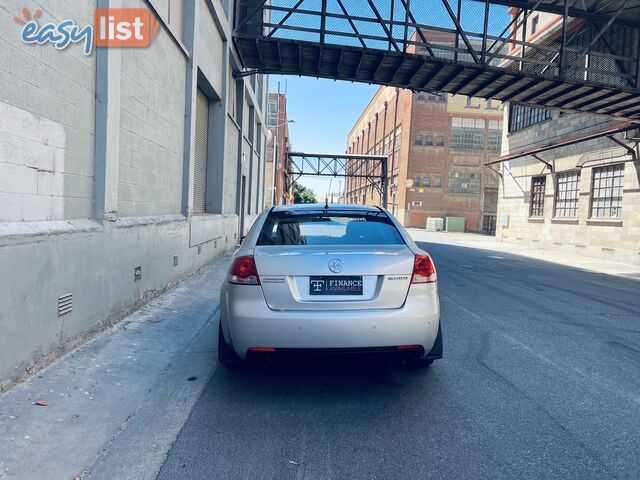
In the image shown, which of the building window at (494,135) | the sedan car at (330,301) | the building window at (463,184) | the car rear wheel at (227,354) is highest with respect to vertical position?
the building window at (494,135)

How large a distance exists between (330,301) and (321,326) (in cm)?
20

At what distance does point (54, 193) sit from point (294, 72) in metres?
12.2

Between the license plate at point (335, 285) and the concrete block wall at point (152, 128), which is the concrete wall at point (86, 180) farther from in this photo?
the license plate at point (335, 285)

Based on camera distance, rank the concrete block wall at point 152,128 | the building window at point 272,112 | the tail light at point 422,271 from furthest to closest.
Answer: the building window at point 272,112 < the concrete block wall at point 152,128 < the tail light at point 422,271

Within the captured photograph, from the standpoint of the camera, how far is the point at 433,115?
51.3 metres

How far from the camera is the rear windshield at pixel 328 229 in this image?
401 centimetres

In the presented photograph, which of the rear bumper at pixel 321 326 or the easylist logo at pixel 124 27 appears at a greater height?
the easylist logo at pixel 124 27

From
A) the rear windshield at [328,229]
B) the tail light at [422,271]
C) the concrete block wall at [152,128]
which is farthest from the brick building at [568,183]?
the tail light at [422,271]

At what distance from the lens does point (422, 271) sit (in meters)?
3.73

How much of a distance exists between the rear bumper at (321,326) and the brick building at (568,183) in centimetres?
1656

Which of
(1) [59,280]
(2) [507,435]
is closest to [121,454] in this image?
(1) [59,280]

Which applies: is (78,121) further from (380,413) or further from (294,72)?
(294,72)

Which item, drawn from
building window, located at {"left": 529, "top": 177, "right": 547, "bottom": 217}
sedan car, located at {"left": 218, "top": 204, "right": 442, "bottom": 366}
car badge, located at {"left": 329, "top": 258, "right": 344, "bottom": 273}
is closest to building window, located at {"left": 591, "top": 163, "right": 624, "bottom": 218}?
building window, located at {"left": 529, "top": 177, "right": 547, "bottom": 217}

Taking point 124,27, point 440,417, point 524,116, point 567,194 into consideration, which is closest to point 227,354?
point 440,417
